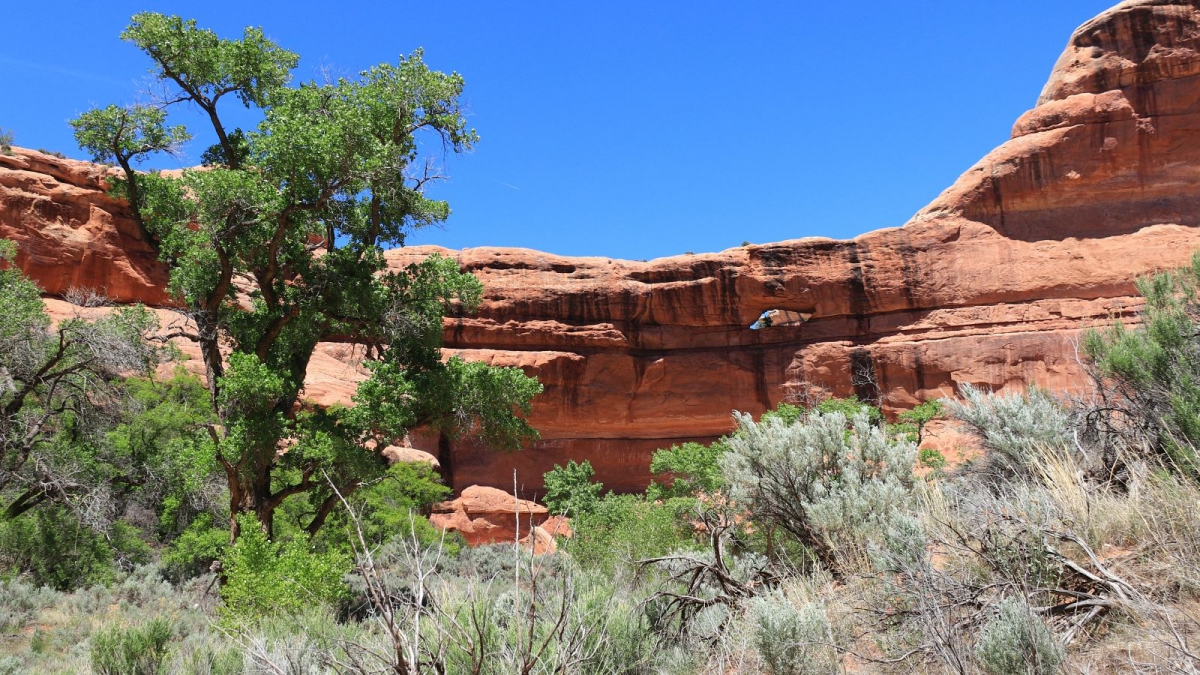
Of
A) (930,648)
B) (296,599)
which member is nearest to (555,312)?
(296,599)

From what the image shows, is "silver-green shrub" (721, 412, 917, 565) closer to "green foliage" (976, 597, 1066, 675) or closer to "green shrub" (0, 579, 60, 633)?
"green foliage" (976, 597, 1066, 675)

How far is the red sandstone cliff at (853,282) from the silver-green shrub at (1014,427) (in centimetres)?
1614

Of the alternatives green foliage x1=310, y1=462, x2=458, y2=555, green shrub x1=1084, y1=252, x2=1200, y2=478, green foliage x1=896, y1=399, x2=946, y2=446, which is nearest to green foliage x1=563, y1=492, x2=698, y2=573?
green foliage x1=310, y1=462, x2=458, y2=555

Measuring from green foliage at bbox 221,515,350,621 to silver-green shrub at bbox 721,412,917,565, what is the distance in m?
4.87

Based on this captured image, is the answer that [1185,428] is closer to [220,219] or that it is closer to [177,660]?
[177,660]

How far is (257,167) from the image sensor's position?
9797 millimetres

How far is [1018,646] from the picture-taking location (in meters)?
3.36

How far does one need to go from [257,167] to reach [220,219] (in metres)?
0.90

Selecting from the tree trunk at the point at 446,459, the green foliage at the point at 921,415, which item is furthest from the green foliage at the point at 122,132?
the green foliage at the point at 921,415

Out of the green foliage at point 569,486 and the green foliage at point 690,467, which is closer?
the green foliage at point 690,467

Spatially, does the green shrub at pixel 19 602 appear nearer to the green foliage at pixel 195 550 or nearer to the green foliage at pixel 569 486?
the green foliage at pixel 195 550

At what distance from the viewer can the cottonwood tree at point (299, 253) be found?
9.37 meters

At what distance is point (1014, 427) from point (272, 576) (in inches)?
335

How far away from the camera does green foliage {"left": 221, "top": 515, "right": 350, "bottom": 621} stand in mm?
8008
